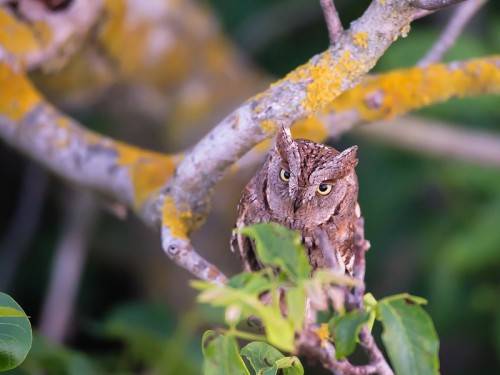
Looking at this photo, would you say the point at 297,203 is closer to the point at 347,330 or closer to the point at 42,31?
the point at 347,330

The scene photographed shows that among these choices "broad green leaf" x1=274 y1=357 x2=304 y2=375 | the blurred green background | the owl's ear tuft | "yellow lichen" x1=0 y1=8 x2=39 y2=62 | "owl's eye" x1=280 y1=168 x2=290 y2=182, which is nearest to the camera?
"broad green leaf" x1=274 y1=357 x2=304 y2=375

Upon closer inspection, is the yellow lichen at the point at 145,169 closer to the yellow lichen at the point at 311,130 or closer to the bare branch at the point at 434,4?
the yellow lichen at the point at 311,130

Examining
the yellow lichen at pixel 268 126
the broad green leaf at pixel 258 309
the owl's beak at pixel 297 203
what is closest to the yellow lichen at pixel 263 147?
the owl's beak at pixel 297 203

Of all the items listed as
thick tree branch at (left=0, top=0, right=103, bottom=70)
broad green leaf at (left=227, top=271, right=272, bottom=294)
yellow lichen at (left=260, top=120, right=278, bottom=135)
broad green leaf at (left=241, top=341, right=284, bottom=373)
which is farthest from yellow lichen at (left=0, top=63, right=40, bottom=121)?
broad green leaf at (left=227, top=271, right=272, bottom=294)

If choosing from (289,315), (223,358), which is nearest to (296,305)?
(289,315)

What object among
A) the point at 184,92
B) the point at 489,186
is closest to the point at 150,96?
the point at 184,92

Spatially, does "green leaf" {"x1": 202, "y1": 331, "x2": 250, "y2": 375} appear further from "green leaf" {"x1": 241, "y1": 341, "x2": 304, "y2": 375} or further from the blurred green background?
the blurred green background
